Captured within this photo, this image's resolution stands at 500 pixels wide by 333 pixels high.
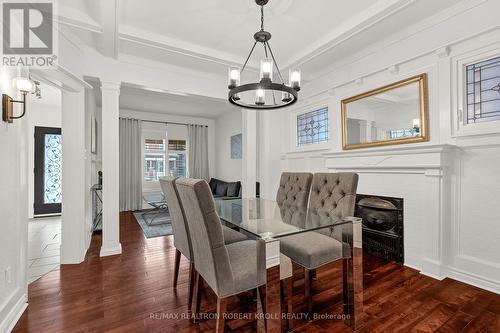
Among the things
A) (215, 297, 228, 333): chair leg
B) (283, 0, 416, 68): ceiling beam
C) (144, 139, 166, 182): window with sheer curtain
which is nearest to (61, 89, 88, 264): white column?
(215, 297, 228, 333): chair leg

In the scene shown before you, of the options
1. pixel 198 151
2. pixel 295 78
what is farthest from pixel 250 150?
pixel 198 151

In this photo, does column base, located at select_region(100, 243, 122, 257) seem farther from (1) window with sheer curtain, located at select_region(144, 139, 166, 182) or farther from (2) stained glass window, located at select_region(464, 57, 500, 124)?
(2) stained glass window, located at select_region(464, 57, 500, 124)

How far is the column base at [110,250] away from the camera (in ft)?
9.87

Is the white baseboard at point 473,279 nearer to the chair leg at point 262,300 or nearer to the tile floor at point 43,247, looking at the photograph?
the chair leg at point 262,300

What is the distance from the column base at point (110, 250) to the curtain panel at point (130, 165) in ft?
10.9

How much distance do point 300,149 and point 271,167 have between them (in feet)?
2.02

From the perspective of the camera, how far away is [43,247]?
11.0ft

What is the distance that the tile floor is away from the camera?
8.64 ft

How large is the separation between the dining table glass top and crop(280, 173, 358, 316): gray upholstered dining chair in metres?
0.04

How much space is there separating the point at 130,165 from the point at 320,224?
19.1ft

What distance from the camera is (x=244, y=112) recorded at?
166 inches

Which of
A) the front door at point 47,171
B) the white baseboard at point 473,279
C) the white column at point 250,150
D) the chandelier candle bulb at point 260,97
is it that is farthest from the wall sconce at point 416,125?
the front door at point 47,171

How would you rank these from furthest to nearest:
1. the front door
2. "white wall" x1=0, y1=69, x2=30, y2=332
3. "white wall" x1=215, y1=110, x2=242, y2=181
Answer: "white wall" x1=215, y1=110, x2=242, y2=181 < the front door < "white wall" x1=0, y1=69, x2=30, y2=332

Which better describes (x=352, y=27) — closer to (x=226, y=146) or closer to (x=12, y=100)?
(x=12, y=100)
